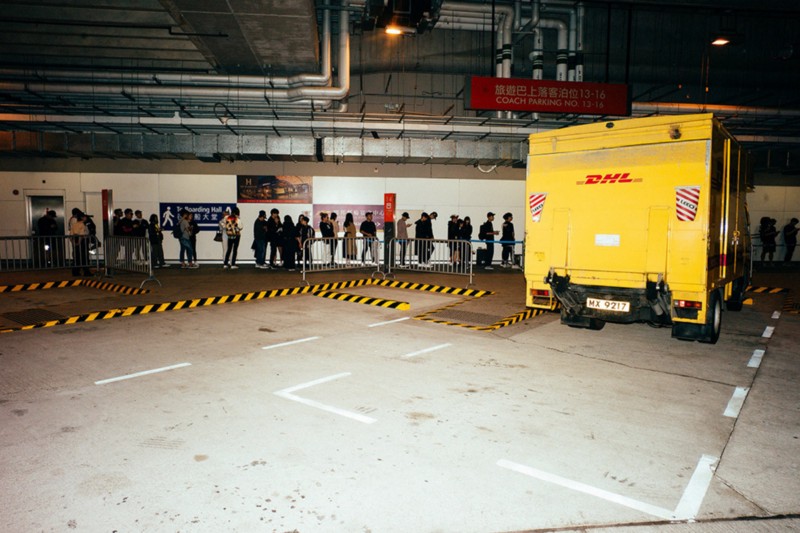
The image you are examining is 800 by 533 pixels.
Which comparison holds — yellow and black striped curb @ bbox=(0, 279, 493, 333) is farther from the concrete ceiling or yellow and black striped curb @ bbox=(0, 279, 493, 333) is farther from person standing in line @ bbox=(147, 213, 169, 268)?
the concrete ceiling

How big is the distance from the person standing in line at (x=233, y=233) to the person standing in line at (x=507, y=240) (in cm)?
1023

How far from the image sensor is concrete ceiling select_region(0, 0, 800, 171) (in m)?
10.9

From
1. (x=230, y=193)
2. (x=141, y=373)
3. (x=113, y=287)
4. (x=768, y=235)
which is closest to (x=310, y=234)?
(x=230, y=193)

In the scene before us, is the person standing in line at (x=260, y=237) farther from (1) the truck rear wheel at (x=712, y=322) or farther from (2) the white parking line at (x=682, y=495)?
(2) the white parking line at (x=682, y=495)

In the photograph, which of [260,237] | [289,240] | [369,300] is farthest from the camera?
[260,237]

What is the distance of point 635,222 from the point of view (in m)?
7.49

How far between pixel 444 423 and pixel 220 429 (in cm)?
213

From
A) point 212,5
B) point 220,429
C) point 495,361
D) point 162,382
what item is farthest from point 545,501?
point 212,5

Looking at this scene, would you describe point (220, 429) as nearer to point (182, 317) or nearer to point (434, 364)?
point (434, 364)

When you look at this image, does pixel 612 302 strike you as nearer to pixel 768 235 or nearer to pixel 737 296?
pixel 737 296

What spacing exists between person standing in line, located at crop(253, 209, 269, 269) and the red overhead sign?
371 inches

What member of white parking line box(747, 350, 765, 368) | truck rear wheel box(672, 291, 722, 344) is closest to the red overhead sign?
truck rear wheel box(672, 291, 722, 344)

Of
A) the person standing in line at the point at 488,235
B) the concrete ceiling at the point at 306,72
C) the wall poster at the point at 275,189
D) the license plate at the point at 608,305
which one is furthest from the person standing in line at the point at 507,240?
the license plate at the point at 608,305

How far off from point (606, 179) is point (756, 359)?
135 inches
